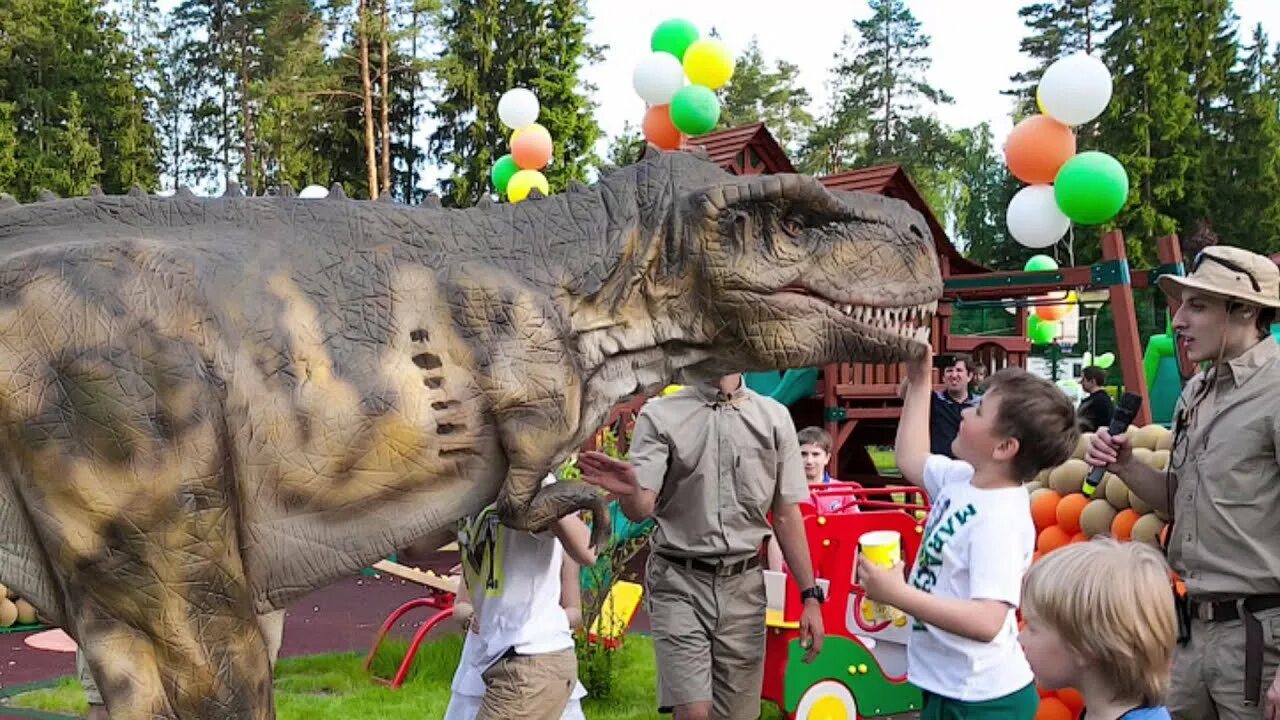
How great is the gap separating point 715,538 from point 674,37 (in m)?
10.2

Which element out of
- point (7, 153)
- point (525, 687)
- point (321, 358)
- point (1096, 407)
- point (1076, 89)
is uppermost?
point (7, 153)

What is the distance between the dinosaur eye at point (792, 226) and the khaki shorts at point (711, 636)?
2.33 metres

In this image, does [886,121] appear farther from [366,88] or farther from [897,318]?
[897,318]

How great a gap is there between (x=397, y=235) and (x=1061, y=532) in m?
4.23

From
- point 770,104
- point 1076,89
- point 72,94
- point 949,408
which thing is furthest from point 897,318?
point 770,104

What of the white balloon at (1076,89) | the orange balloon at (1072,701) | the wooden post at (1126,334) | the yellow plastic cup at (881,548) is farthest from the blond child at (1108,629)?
the white balloon at (1076,89)

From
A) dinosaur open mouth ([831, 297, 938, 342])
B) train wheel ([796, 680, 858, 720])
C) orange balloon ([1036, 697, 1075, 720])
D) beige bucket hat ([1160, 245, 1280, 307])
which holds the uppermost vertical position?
beige bucket hat ([1160, 245, 1280, 307])

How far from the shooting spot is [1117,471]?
3.75 metres

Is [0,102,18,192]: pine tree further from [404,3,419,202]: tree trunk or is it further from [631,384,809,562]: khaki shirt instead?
[631,384,809,562]: khaki shirt

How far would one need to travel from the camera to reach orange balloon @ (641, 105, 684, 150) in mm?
13258

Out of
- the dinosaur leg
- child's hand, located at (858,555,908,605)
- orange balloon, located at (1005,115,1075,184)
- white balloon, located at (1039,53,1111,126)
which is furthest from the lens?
orange balloon, located at (1005,115,1075,184)

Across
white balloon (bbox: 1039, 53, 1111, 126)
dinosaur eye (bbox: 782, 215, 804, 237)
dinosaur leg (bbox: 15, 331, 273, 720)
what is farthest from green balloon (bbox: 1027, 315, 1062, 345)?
dinosaur leg (bbox: 15, 331, 273, 720)

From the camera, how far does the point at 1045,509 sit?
5691mm

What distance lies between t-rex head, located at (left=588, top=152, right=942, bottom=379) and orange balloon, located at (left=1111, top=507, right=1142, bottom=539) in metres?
3.07
